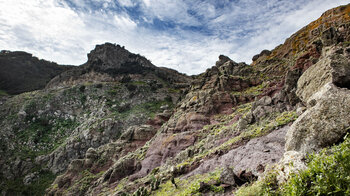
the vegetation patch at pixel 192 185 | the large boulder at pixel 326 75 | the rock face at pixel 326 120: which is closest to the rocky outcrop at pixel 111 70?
the vegetation patch at pixel 192 185

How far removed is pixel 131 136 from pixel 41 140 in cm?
3162

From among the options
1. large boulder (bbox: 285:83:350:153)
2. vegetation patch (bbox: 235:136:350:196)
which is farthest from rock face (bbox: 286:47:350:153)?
vegetation patch (bbox: 235:136:350:196)

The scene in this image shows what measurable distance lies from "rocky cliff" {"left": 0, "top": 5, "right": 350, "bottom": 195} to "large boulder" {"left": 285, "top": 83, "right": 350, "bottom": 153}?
4cm

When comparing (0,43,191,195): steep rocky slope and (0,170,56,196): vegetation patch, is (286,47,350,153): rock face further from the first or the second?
(0,170,56,196): vegetation patch

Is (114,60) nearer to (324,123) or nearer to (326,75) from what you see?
(326,75)

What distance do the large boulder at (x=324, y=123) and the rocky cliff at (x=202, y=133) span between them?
0.15ft

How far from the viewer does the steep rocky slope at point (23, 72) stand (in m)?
101

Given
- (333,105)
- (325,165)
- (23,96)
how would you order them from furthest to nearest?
(23,96), (333,105), (325,165)

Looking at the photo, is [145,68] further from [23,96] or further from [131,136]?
[131,136]

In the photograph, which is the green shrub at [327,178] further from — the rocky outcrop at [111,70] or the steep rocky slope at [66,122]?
the rocky outcrop at [111,70]

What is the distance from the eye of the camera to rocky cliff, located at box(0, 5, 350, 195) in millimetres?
8141

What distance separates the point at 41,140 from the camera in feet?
172

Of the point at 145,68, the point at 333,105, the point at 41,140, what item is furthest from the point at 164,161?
the point at 145,68

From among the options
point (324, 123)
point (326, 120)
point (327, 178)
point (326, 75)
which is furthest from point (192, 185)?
point (326, 75)
